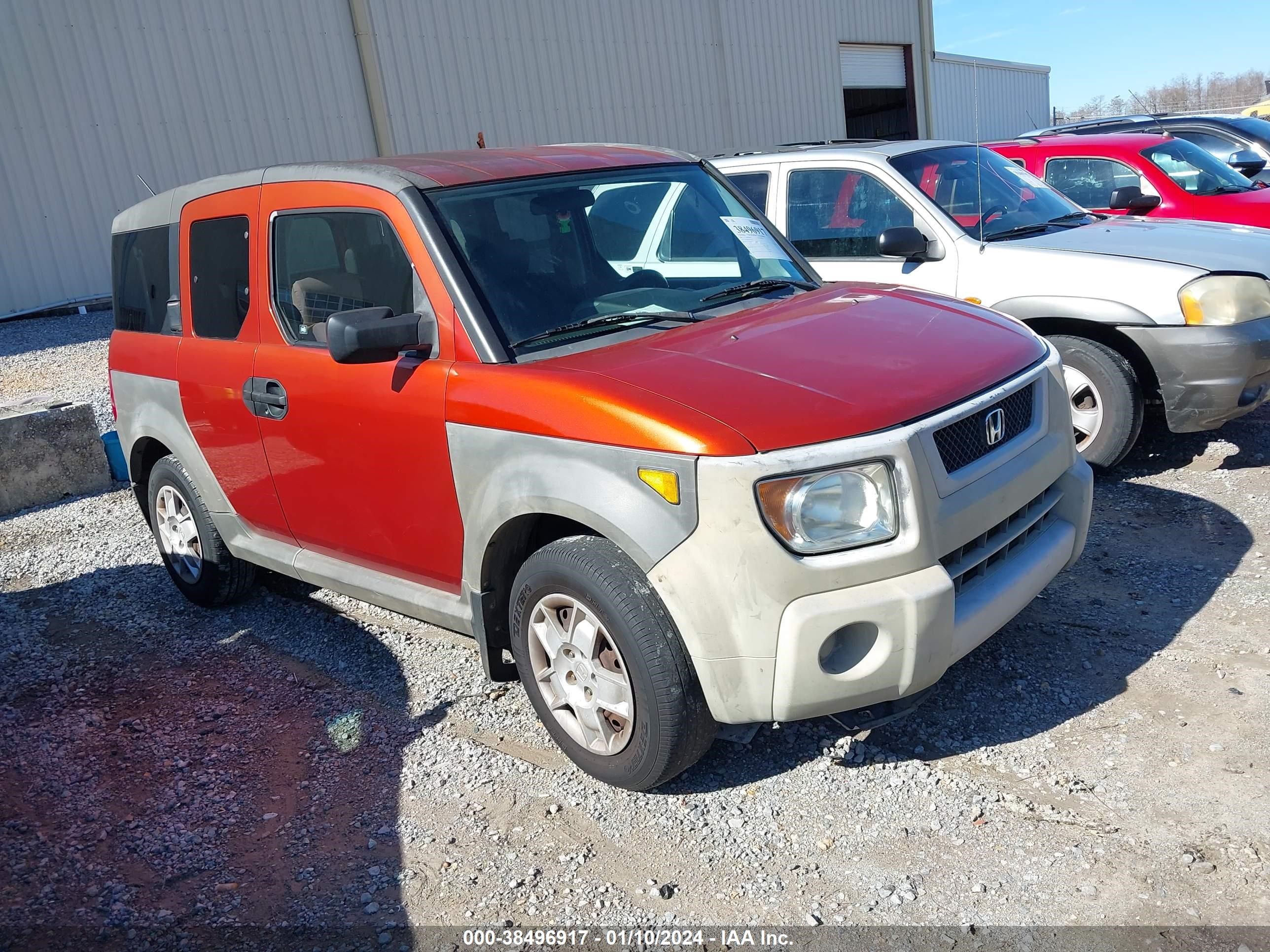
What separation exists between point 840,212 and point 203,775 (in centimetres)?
469

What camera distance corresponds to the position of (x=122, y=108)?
41.5ft

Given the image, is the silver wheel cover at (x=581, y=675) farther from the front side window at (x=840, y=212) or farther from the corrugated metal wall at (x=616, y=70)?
the corrugated metal wall at (x=616, y=70)

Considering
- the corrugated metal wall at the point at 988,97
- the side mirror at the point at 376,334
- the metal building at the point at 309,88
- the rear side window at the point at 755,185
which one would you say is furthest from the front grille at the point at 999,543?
the corrugated metal wall at the point at 988,97

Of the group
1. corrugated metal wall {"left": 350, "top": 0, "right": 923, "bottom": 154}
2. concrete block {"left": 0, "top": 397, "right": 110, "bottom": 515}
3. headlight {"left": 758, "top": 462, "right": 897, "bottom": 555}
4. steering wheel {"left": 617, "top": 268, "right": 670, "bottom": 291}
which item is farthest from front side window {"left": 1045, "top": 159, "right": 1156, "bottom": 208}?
corrugated metal wall {"left": 350, "top": 0, "right": 923, "bottom": 154}

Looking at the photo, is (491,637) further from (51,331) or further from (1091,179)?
(51,331)

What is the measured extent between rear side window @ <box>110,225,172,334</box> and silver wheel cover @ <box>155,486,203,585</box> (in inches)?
33.0

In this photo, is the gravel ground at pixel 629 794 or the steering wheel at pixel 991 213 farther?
the steering wheel at pixel 991 213

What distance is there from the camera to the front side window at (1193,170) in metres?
8.37

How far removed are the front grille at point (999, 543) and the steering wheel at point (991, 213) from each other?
2.97 m

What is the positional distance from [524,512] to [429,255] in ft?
3.22

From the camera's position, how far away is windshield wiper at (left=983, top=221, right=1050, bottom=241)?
6.04 meters

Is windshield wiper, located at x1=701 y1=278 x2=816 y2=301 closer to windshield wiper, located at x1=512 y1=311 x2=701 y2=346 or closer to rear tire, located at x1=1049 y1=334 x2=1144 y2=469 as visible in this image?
windshield wiper, located at x1=512 y1=311 x2=701 y2=346

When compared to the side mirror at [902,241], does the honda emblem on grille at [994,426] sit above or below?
below

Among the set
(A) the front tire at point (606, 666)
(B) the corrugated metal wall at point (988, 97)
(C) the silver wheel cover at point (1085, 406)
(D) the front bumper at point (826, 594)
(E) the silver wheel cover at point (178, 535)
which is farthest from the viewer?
(B) the corrugated metal wall at point (988, 97)
